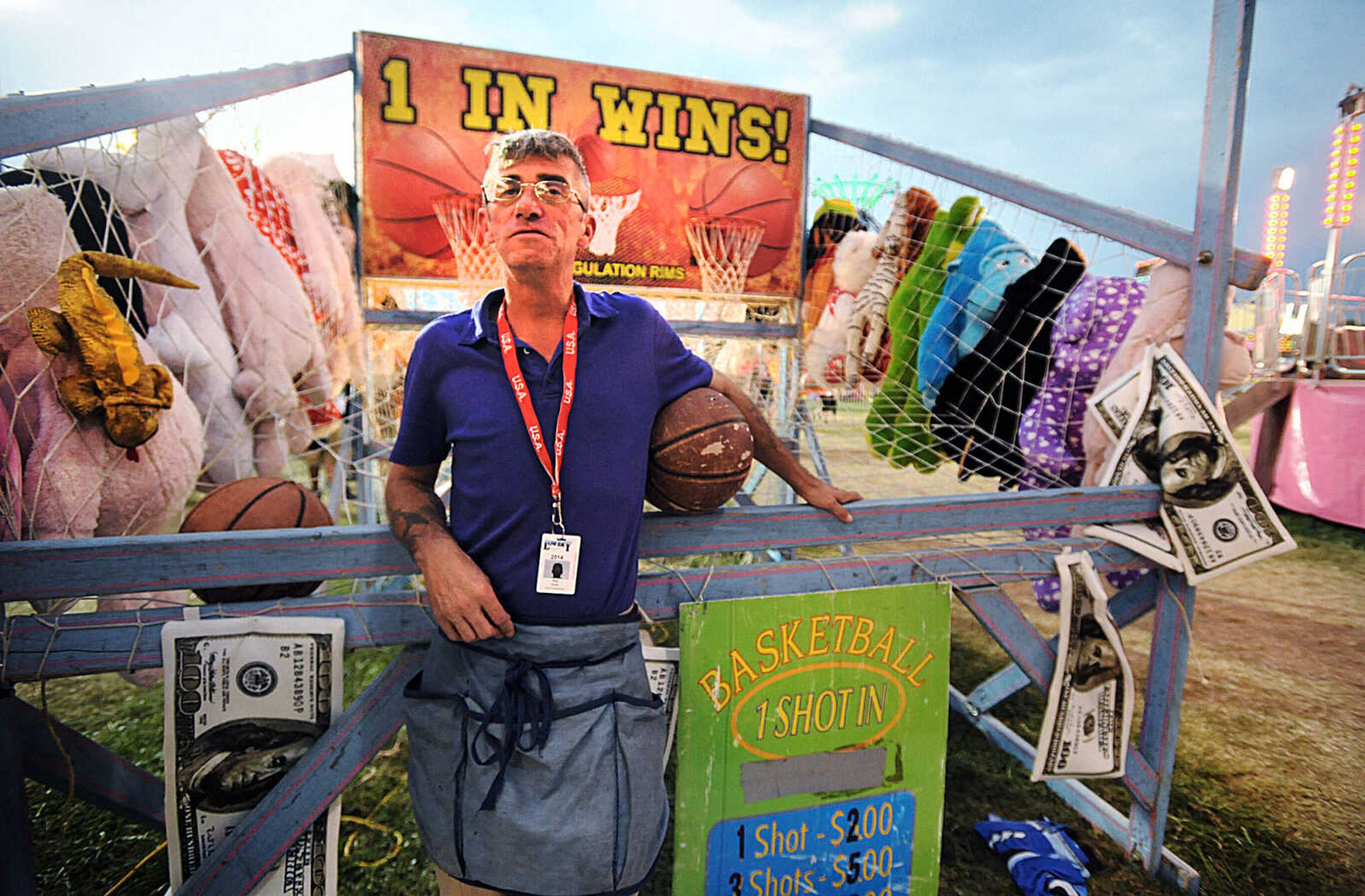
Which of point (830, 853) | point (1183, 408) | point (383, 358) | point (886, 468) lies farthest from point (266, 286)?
point (886, 468)

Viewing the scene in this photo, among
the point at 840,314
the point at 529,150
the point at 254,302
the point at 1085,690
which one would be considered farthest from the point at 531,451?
the point at 840,314

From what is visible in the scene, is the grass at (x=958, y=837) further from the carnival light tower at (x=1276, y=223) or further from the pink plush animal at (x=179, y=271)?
the carnival light tower at (x=1276, y=223)

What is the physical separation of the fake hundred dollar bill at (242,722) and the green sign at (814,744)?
0.88 m

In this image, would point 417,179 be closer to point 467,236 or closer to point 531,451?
point 467,236

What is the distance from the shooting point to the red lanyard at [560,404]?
1.36 metres

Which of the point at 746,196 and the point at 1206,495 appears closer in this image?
the point at 1206,495

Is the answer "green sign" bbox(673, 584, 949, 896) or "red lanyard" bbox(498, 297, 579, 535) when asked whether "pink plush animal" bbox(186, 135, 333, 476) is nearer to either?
"red lanyard" bbox(498, 297, 579, 535)

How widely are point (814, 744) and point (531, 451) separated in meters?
1.17

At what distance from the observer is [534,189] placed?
1427mm

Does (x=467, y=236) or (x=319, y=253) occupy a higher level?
(x=467, y=236)

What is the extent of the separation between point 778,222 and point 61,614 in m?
4.16

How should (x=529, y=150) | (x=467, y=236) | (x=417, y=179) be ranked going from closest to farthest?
(x=529, y=150) < (x=417, y=179) < (x=467, y=236)

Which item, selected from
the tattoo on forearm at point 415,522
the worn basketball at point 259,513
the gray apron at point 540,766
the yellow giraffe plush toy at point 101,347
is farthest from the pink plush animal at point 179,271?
the gray apron at point 540,766

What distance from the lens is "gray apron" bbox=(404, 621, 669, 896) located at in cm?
133
